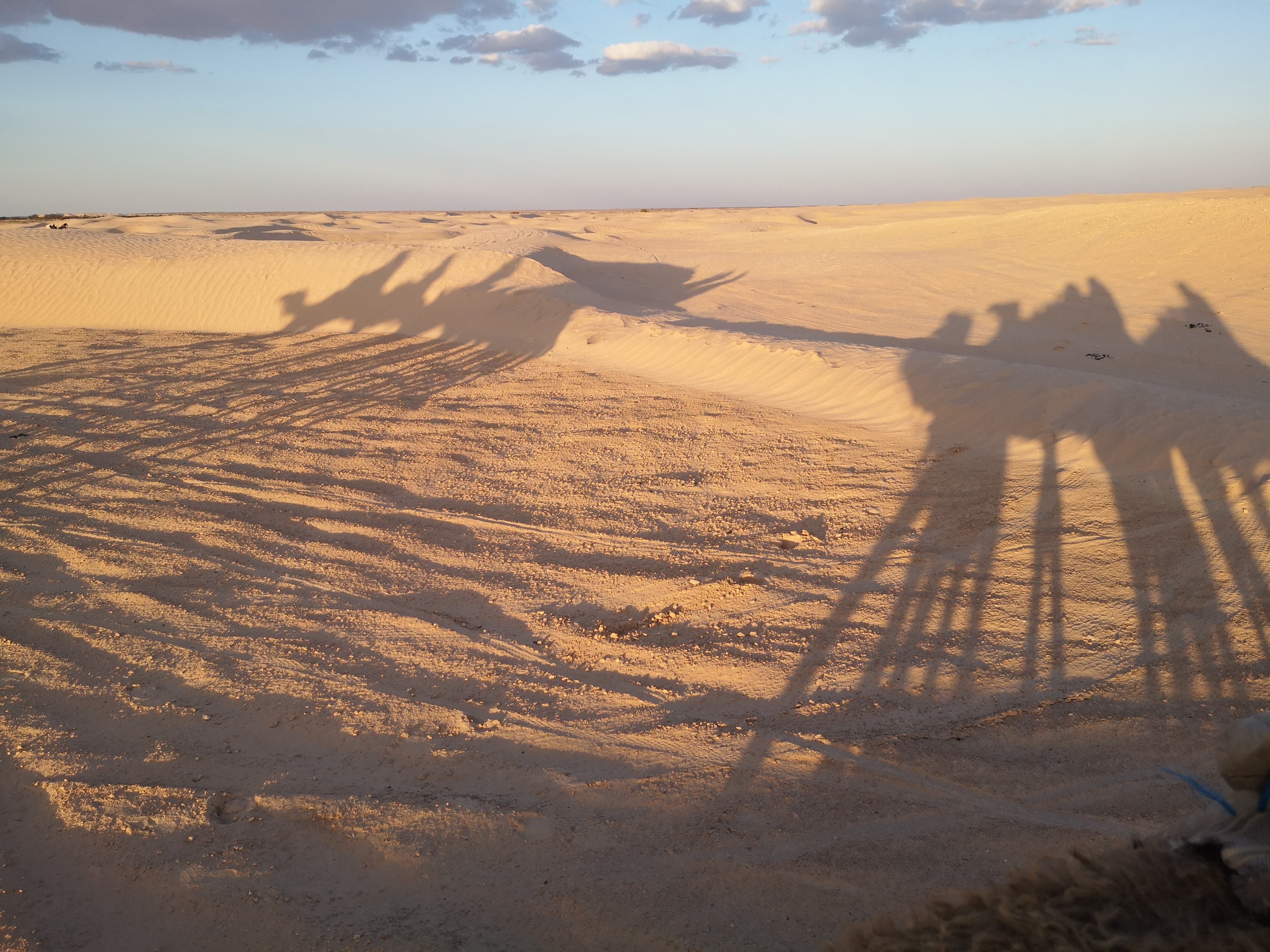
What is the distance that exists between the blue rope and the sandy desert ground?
1247 millimetres

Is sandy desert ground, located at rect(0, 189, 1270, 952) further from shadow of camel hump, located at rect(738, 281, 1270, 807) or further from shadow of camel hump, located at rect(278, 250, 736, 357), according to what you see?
shadow of camel hump, located at rect(278, 250, 736, 357)

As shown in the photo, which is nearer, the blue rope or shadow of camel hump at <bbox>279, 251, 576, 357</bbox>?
the blue rope

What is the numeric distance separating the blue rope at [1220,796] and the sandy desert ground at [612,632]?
49.1 inches

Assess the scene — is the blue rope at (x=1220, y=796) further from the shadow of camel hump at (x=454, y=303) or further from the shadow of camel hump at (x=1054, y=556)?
the shadow of camel hump at (x=454, y=303)

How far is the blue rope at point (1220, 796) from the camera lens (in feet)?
4.19

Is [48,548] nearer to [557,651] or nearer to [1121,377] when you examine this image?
[557,651]

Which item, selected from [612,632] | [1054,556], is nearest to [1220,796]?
[612,632]

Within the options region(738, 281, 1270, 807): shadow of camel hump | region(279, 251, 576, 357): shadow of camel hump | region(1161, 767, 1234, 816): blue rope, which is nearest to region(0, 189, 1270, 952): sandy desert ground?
region(738, 281, 1270, 807): shadow of camel hump

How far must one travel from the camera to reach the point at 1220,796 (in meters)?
1.42

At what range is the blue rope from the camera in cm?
128

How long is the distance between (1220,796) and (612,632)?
2.95 m

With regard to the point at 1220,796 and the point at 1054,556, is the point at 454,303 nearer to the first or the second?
the point at 1054,556

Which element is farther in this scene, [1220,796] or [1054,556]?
[1054,556]

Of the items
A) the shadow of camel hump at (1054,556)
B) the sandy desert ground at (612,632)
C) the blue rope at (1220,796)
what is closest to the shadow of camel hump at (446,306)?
the sandy desert ground at (612,632)
